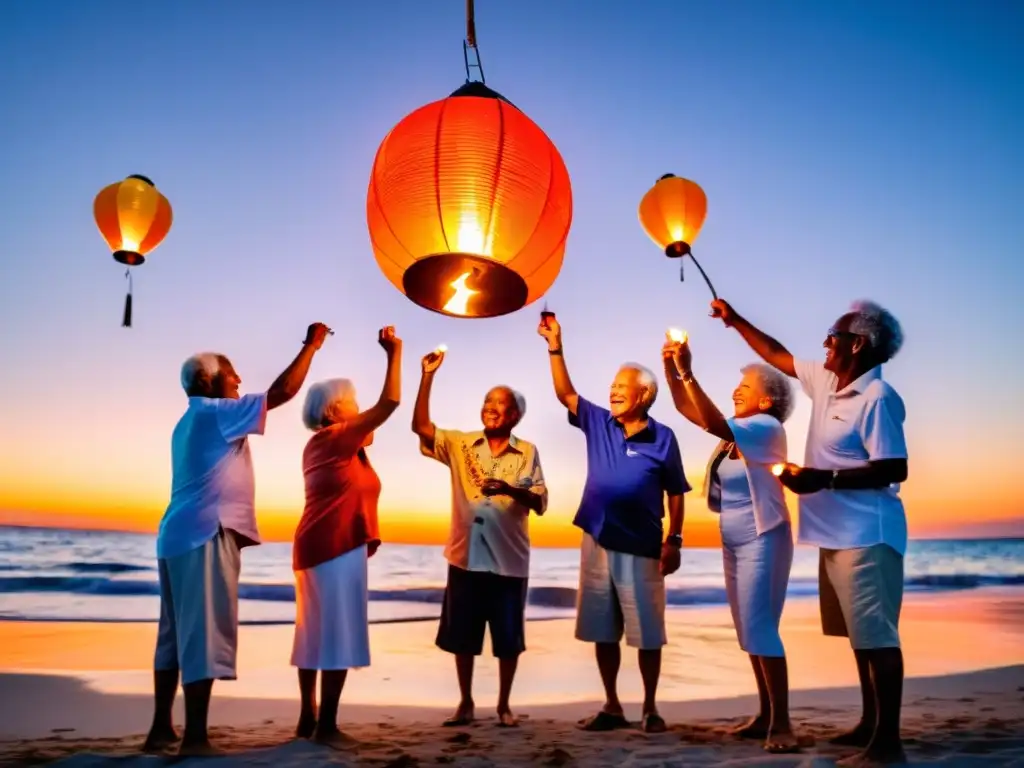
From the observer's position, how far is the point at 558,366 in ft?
13.3

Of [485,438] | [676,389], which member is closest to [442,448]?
[485,438]

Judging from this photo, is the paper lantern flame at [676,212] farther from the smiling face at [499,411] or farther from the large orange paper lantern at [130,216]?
the large orange paper lantern at [130,216]

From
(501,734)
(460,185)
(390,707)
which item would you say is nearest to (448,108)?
(460,185)

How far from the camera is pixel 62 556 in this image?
50.8 ft

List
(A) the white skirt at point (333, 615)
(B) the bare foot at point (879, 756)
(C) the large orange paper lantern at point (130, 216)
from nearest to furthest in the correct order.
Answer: (B) the bare foot at point (879, 756), (A) the white skirt at point (333, 615), (C) the large orange paper lantern at point (130, 216)

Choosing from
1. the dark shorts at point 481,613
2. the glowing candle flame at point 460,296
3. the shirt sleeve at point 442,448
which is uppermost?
the glowing candle flame at point 460,296

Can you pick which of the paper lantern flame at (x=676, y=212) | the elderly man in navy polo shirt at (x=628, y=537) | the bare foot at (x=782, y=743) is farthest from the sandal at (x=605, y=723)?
the paper lantern flame at (x=676, y=212)

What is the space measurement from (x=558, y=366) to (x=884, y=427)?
166 cm

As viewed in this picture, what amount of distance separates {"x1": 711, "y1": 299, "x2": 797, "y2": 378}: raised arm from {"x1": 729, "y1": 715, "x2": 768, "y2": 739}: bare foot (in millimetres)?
1604

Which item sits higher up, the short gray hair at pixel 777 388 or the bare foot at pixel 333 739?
A: the short gray hair at pixel 777 388

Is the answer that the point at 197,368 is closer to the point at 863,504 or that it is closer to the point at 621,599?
the point at 621,599

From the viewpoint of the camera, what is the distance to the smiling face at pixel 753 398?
366cm

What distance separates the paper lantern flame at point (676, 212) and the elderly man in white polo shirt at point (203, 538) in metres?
1.83

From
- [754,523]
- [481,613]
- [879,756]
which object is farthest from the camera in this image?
[481,613]
